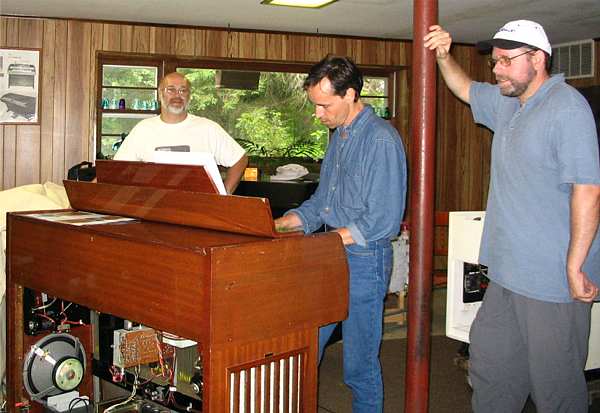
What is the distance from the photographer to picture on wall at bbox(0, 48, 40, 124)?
21.5 ft

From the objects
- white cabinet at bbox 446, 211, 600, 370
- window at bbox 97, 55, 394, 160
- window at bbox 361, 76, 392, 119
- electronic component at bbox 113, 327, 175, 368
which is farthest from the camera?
window at bbox 361, 76, 392, 119

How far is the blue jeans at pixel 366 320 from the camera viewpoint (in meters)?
2.37

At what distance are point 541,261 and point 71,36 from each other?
567cm

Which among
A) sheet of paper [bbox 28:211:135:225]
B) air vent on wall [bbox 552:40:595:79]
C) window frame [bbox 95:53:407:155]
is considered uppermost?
air vent on wall [bbox 552:40:595:79]

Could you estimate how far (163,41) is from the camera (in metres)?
6.93

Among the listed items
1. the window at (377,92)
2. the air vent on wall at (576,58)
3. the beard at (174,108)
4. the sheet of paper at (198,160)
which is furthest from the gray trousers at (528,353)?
the air vent on wall at (576,58)

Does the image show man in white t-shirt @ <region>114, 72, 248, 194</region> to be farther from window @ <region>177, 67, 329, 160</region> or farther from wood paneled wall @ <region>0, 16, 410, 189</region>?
window @ <region>177, 67, 329, 160</region>

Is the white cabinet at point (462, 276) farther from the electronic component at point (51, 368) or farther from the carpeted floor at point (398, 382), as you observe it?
the electronic component at point (51, 368)

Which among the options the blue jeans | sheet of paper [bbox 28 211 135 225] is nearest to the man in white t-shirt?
sheet of paper [bbox 28 211 135 225]

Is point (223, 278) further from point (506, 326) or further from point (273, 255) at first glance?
point (506, 326)

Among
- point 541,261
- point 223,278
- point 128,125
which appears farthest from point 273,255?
point 128,125

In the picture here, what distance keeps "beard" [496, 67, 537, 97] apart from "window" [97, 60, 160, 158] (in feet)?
16.9

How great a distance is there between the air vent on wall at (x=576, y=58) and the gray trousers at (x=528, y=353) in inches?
241

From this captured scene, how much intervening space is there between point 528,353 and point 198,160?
3.97ft
